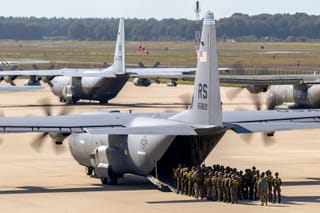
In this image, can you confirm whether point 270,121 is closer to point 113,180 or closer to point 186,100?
point 113,180

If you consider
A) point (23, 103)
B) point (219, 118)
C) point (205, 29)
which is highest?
point (205, 29)

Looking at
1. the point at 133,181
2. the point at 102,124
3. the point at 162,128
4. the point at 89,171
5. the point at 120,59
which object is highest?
the point at 162,128

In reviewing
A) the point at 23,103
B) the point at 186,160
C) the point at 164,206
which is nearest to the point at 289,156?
the point at 186,160

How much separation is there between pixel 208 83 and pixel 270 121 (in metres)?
4.37

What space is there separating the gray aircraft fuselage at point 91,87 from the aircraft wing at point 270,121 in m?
44.5

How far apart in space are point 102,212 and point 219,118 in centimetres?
564

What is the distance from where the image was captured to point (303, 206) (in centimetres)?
3716

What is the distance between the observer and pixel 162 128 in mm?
38188

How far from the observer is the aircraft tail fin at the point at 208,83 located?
38.2 m

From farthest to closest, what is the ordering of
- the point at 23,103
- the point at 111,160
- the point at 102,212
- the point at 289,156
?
the point at 23,103 → the point at 289,156 → the point at 111,160 → the point at 102,212

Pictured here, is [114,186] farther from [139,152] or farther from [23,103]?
[23,103]

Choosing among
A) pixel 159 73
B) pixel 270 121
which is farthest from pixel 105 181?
pixel 159 73

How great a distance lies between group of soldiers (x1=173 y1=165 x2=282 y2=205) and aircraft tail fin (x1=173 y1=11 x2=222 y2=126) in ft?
6.29

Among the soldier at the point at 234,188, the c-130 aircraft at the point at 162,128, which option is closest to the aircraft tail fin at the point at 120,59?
the c-130 aircraft at the point at 162,128
